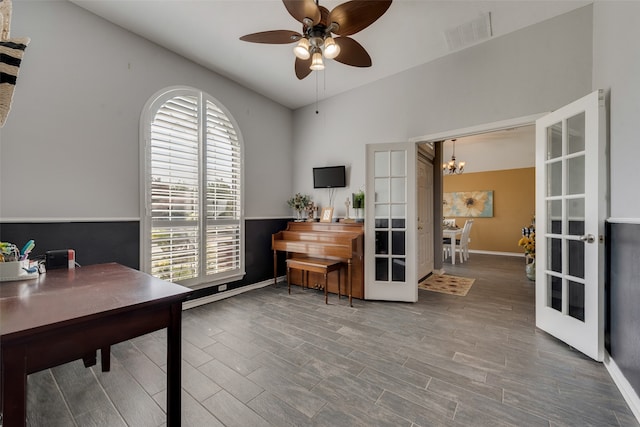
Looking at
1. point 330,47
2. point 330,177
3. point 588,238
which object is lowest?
point 588,238

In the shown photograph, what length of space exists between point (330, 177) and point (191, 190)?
1976 millimetres

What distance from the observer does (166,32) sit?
2785mm

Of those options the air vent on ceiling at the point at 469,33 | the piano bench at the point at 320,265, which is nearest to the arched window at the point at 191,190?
the piano bench at the point at 320,265

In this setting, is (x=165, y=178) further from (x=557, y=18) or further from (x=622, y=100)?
(x=557, y=18)

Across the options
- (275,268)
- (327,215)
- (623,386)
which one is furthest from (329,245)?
(623,386)

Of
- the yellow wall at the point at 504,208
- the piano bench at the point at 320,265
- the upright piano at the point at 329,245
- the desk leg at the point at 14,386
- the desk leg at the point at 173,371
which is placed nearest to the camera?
the desk leg at the point at 14,386

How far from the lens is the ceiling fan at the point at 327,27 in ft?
5.93

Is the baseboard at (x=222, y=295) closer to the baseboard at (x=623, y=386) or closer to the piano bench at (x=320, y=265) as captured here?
the piano bench at (x=320, y=265)

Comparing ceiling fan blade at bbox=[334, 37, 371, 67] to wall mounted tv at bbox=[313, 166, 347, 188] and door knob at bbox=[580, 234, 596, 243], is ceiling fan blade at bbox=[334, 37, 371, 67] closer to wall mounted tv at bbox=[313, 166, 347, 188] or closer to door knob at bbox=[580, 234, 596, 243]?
wall mounted tv at bbox=[313, 166, 347, 188]

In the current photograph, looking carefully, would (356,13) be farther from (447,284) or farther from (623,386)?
(447,284)

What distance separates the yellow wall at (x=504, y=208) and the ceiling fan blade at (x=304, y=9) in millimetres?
7281

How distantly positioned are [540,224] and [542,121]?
1.00 m

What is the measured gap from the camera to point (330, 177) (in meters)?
4.12

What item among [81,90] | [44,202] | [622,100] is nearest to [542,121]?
[622,100]
